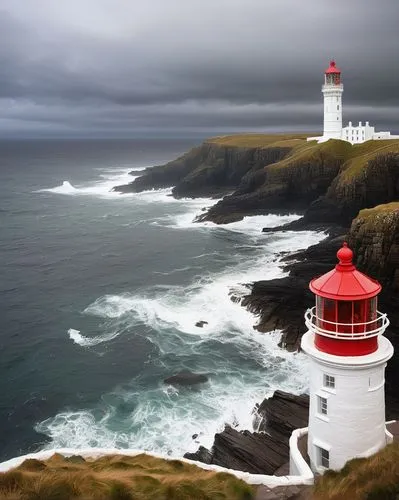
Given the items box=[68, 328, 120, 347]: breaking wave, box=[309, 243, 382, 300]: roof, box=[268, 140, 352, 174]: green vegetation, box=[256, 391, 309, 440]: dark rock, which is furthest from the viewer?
box=[268, 140, 352, 174]: green vegetation

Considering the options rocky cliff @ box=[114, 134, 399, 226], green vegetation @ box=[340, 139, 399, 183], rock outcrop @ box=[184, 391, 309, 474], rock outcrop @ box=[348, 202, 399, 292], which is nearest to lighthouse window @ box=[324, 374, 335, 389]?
rock outcrop @ box=[184, 391, 309, 474]

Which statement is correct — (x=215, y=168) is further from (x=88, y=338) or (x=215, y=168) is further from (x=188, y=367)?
(x=188, y=367)

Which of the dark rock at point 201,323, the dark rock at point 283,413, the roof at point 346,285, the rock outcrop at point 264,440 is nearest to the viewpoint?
the roof at point 346,285

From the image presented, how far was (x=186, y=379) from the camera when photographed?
66.8 ft

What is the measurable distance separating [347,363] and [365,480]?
2120 millimetres

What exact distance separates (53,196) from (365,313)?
237 ft

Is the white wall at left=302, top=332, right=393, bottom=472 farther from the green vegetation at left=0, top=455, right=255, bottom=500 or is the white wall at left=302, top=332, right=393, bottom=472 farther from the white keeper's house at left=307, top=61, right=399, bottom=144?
the white keeper's house at left=307, top=61, right=399, bottom=144

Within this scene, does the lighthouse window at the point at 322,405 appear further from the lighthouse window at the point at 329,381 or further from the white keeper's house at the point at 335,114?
the white keeper's house at the point at 335,114

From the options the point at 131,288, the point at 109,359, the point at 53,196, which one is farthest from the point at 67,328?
the point at 53,196

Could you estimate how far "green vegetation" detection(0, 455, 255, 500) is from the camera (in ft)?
27.9

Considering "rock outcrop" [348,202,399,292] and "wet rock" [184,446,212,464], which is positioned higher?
"rock outcrop" [348,202,399,292]

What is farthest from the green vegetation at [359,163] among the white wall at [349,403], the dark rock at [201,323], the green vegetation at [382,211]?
the white wall at [349,403]

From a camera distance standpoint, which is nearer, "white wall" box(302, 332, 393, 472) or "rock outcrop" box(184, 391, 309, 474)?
"white wall" box(302, 332, 393, 472)

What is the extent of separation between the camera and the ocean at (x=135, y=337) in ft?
58.4
